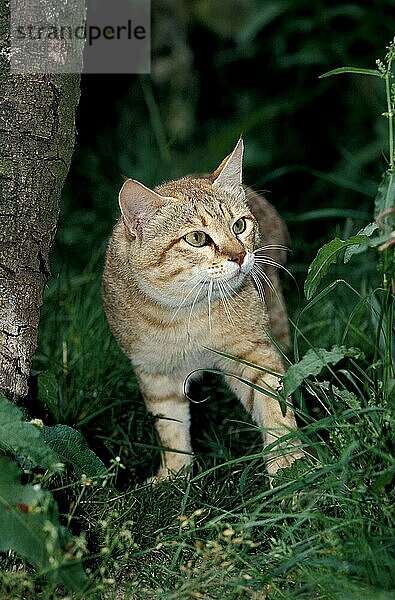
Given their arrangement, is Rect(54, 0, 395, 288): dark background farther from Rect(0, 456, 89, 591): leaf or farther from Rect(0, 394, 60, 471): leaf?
Rect(0, 456, 89, 591): leaf

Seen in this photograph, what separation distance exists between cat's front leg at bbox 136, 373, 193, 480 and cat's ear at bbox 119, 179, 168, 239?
538 mm

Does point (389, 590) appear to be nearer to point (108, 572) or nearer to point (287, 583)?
point (287, 583)

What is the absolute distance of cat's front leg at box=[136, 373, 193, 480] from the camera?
3234mm

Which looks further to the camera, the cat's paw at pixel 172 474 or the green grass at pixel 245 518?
the cat's paw at pixel 172 474

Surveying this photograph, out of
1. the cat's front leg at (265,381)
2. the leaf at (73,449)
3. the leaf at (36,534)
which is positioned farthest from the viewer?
the cat's front leg at (265,381)

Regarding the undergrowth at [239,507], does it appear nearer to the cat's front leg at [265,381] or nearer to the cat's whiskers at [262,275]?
the cat's front leg at [265,381]

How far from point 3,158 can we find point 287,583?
4.69 feet

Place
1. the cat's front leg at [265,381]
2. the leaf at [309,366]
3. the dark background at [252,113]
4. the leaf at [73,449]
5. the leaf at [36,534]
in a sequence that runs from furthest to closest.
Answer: the dark background at [252,113] < the cat's front leg at [265,381] < the leaf at [73,449] < the leaf at [309,366] < the leaf at [36,534]

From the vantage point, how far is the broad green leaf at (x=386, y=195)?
2424 mm

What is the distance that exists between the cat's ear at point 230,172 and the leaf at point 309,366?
90 cm
